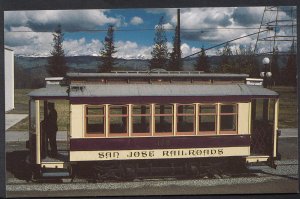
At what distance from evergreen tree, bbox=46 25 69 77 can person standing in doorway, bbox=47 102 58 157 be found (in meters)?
0.83

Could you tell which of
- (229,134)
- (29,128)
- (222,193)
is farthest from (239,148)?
(29,128)

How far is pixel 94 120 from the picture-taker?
9.46 meters

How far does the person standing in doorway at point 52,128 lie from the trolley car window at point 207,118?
3377 mm

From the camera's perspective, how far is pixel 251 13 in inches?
387

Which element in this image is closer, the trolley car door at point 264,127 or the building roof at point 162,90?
the building roof at point 162,90

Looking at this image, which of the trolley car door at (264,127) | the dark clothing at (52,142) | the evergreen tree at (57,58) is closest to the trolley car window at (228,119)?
the trolley car door at (264,127)

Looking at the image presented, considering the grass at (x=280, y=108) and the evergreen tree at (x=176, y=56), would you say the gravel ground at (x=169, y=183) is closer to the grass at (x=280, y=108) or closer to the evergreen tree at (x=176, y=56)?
the grass at (x=280, y=108)

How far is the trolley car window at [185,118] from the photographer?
9.71 m

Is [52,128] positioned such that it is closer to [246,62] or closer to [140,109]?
[140,109]

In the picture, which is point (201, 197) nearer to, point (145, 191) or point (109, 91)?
point (145, 191)

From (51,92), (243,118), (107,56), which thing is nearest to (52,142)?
(51,92)

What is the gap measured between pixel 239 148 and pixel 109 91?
3.32 metres

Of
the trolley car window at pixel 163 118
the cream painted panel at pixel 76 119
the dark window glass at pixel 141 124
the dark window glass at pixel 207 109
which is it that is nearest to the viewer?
the cream painted panel at pixel 76 119

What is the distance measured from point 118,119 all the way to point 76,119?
0.94m
